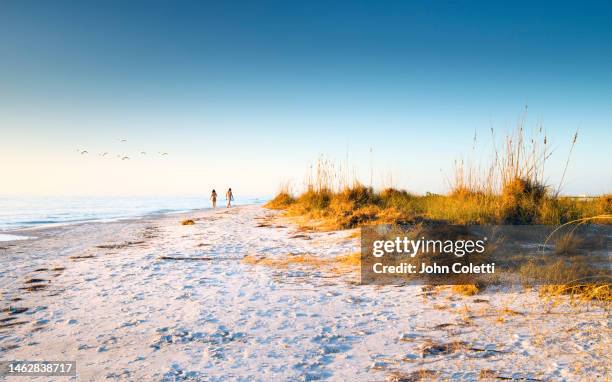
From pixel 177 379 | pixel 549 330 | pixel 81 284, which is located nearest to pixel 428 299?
pixel 549 330

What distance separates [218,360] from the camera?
283 centimetres

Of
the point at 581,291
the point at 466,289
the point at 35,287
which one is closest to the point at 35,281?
the point at 35,287

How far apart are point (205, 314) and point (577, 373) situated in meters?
2.99

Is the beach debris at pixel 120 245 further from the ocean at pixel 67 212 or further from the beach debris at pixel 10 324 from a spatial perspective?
the ocean at pixel 67 212

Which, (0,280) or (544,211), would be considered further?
(544,211)

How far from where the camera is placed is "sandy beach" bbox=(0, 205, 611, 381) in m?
2.64

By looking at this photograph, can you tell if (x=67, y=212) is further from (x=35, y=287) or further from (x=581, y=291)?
(x=581, y=291)

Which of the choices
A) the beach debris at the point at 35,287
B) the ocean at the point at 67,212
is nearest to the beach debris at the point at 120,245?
the beach debris at the point at 35,287

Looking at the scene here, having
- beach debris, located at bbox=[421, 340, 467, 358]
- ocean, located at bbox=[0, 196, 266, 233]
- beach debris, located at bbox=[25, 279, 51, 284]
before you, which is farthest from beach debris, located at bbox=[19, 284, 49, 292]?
ocean, located at bbox=[0, 196, 266, 233]

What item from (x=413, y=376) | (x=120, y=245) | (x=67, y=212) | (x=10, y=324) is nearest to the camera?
(x=413, y=376)

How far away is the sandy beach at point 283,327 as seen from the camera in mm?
2637

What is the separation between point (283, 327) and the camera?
349cm

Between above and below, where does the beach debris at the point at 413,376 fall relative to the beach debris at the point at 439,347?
below

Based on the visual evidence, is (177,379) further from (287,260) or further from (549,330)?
(287,260)
